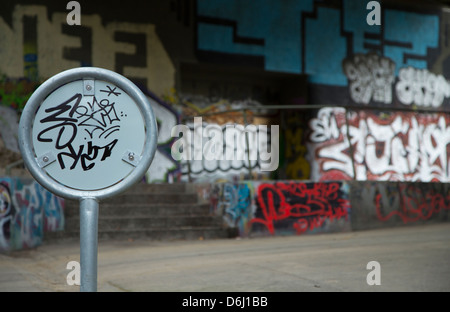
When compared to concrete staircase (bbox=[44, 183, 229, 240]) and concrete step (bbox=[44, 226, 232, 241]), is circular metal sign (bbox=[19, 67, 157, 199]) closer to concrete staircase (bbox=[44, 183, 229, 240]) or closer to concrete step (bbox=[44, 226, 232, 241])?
concrete staircase (bbox=[44, 183, 229, 240])

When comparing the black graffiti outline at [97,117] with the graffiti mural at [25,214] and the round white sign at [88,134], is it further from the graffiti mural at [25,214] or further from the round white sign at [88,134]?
the graffiti mural at [25,214]

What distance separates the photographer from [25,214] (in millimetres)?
6512

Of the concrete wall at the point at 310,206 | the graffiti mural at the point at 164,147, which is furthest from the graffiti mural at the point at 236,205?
the graffiti mural at the point at 164,147

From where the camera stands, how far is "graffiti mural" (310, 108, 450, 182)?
40.3 ft

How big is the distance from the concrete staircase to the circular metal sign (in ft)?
17.6

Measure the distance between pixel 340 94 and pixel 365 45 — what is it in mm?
1533

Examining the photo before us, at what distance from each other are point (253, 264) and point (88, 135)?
3.41 metres

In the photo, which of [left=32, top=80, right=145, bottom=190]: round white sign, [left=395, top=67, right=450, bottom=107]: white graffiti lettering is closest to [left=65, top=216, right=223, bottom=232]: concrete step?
[left=32, top=80, right=145, bottom=190]: round white sign

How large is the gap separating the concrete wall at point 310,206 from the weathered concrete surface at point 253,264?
0.38 metres

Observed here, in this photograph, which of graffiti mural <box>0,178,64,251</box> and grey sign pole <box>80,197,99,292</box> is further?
graffiti mural <box>0,178,64,251</box>

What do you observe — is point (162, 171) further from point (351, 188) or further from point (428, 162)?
point (428, 162)

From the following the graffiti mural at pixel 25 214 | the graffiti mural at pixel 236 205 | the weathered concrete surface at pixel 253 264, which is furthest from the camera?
the graffiti mural at pixel 236 205

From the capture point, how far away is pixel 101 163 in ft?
6.35

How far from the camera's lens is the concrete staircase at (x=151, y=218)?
24.4ft
